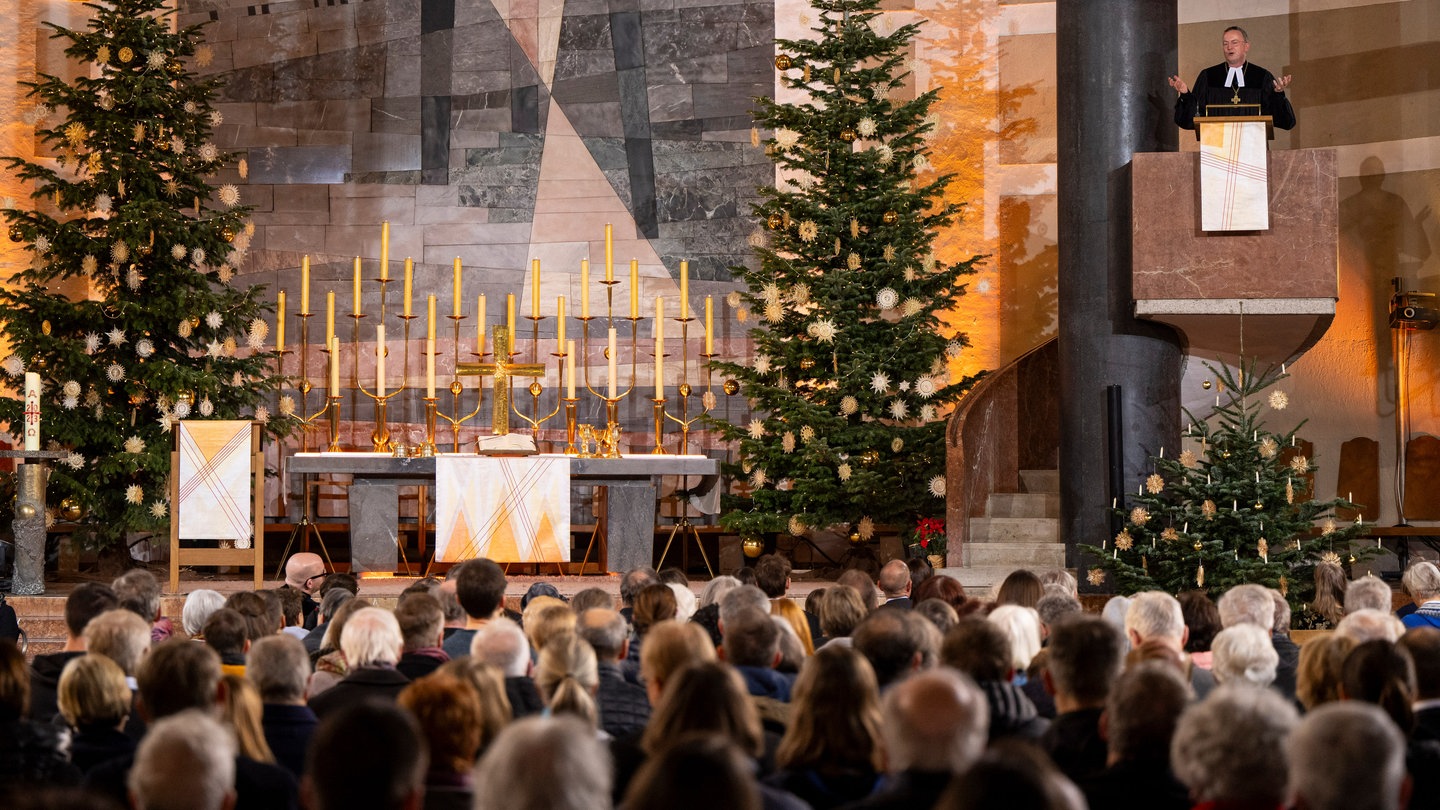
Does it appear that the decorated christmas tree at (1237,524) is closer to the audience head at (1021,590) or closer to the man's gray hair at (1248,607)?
the audience head at (1021,590)

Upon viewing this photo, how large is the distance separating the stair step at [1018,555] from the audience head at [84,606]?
6.90 metres

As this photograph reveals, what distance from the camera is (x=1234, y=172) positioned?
10.6 m

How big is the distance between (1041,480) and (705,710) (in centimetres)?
979

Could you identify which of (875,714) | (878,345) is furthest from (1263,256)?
(875,714)

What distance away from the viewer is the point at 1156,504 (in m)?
10.5

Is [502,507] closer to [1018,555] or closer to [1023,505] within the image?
[1018,555]

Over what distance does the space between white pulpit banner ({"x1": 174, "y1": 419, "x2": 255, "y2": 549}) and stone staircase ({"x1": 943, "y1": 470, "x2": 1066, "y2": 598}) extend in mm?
4712

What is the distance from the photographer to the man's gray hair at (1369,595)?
6.34m

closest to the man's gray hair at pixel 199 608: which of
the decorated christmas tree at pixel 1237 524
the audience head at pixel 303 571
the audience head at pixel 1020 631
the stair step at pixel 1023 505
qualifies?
the audience head at pixel 303 571

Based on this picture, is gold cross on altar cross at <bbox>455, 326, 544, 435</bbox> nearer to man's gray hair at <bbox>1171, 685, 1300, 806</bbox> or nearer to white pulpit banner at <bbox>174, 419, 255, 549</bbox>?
white pulpit banner at <bbox>174, 419, 255, 549</bbox>

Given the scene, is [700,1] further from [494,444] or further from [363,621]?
[363,621]

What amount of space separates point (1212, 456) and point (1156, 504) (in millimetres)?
524

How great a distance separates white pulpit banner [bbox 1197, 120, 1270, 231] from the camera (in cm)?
1062

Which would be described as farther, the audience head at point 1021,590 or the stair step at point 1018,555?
the stair step at point 1018,555
